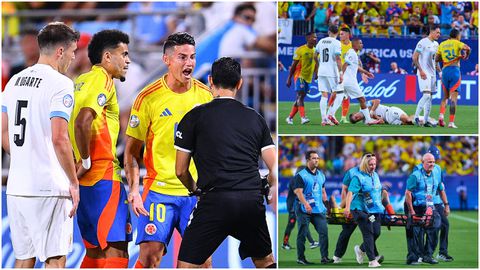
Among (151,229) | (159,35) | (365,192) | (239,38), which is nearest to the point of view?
(151,229)

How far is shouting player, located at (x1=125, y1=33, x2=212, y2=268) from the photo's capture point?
20.7 ft

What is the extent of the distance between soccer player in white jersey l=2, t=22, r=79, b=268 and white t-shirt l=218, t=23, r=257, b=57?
357 cm

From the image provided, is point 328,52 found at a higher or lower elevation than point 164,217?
higher

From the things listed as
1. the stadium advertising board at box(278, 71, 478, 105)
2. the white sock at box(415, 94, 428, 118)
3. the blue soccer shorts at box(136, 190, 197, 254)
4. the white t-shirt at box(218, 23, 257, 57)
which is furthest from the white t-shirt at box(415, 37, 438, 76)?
the blue soccer shorts at box(136, 190, 197, 254)

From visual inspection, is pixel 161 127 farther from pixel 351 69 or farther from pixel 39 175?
pixel 351 69

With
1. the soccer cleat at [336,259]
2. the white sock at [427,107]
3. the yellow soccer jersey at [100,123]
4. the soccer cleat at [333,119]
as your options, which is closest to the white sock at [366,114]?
the soccer cleat at [333,119]

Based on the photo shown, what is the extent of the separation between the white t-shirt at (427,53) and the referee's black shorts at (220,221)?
2614mm

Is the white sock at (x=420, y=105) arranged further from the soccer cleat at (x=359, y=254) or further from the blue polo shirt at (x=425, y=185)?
the soccer cleat at (x=359, y=254)

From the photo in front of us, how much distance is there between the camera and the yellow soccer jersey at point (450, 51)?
302 inches

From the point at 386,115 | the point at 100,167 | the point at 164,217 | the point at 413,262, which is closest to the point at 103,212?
the point at 100,167

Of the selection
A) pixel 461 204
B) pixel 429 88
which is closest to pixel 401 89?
pixel 429 88

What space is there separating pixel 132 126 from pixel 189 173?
2.57 feet

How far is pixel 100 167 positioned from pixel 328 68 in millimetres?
2292

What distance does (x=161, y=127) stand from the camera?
6379 mm
